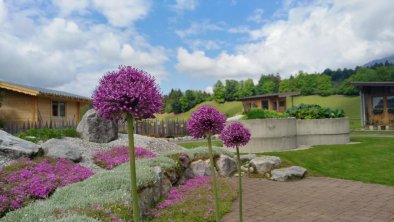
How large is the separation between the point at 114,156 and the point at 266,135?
7880mm

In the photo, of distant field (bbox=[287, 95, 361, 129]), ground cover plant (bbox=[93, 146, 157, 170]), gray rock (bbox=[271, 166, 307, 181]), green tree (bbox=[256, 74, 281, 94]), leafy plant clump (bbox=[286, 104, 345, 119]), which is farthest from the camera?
green tree (bbox=[256, 74, 281, 94])

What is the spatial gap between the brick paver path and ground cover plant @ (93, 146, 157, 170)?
5.60 metres

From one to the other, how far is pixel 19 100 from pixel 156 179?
25089mm

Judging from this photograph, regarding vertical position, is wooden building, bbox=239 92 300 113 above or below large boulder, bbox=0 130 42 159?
above

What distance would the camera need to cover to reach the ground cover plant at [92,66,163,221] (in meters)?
3.23

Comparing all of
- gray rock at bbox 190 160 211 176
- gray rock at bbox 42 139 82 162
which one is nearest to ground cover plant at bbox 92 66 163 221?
gray rock at bbox 190 160 211 176

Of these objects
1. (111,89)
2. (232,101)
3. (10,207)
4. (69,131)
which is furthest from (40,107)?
(232,101)

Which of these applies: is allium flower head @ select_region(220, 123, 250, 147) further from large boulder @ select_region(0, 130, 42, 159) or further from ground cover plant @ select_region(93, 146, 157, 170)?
large boulder @ select_region(0, 130, 42, 159)

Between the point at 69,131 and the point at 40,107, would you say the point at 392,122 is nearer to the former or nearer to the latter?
the point at 69,131

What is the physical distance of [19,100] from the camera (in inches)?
1164

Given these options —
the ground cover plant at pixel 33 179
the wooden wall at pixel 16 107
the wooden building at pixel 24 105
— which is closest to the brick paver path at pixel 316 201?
the ground cover plant at pixel 33 179

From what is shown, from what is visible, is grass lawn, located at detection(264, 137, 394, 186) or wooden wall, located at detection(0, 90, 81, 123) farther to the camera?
wooden wall, located at detection(0, 90, 81, 123)

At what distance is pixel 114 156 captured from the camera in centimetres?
1577

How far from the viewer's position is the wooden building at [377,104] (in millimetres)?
33281
